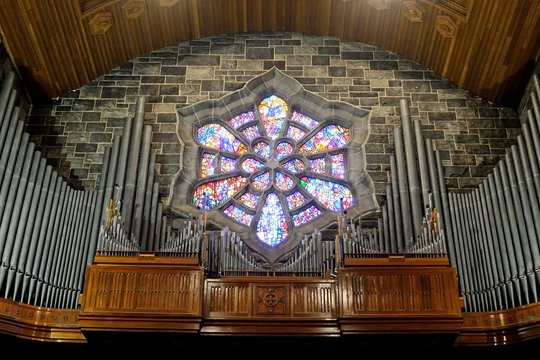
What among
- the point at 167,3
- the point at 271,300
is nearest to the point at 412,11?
the point at 167,3

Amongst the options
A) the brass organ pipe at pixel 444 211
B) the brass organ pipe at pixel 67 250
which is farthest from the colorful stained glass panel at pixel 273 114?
the brass organ pipe at pixel 67 250

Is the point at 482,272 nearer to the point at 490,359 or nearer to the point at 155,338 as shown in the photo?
the point at 490,359

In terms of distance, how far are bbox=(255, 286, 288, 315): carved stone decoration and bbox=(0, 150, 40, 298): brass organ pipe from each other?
12.8 feet

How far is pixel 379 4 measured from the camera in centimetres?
1706

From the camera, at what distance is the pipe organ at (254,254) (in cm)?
1240

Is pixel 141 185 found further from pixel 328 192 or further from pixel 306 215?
pixel 328 192

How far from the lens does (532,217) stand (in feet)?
42.8

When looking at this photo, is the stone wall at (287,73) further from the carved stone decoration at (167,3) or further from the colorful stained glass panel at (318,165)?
the carved stone decoration at (167,3)

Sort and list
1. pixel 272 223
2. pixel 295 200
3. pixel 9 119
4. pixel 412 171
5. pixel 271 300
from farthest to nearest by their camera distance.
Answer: pixel 295 200 < pixel 272 223 < pixel 412 171 < pixel 9 119 < pixel 271 300

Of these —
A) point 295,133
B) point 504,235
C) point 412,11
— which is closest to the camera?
point 504,235

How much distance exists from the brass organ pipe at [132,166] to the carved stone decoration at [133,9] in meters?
1.82

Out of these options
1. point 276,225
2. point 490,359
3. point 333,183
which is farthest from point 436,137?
point 490,359

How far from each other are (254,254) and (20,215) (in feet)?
14.2

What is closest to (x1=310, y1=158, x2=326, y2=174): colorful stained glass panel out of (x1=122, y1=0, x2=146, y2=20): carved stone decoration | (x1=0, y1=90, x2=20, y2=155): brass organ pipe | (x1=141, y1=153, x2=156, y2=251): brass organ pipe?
(x1=141, y1=153, x2=156, y2=251): brass organ pipe
